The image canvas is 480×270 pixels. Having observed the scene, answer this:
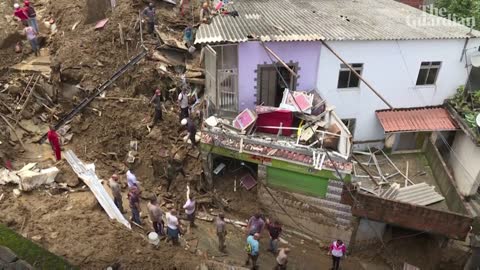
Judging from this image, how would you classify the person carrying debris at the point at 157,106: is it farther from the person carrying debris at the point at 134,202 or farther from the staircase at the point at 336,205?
the staircase at the point at 336,205

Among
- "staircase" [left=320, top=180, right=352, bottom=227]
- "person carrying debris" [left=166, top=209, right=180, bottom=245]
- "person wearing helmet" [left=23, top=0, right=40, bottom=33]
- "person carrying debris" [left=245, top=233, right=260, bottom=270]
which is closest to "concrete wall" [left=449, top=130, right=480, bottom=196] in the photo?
"staircase" [left=320, top=180, right=352, bottom=227]

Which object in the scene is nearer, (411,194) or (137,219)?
(137,219)

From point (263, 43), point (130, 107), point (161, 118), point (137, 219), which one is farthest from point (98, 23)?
point (137, 219)

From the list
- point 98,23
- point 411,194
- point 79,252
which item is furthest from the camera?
point 98,23

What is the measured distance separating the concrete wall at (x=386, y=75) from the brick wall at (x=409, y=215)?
4563mm

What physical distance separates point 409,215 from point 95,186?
1171 centimetres

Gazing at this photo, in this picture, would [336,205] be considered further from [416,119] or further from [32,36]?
[32,36]

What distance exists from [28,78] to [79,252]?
1171cm

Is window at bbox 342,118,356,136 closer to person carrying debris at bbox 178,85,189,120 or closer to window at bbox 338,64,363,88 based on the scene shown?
window at bbox 338,64,363,88

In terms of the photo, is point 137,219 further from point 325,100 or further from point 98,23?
point 98,23

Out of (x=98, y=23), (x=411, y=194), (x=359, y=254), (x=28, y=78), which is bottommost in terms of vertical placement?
(x=359, y=254)

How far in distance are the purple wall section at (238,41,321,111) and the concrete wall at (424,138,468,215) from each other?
20.8ft

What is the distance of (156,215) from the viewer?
13281 millimetres

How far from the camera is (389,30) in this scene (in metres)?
17.5
